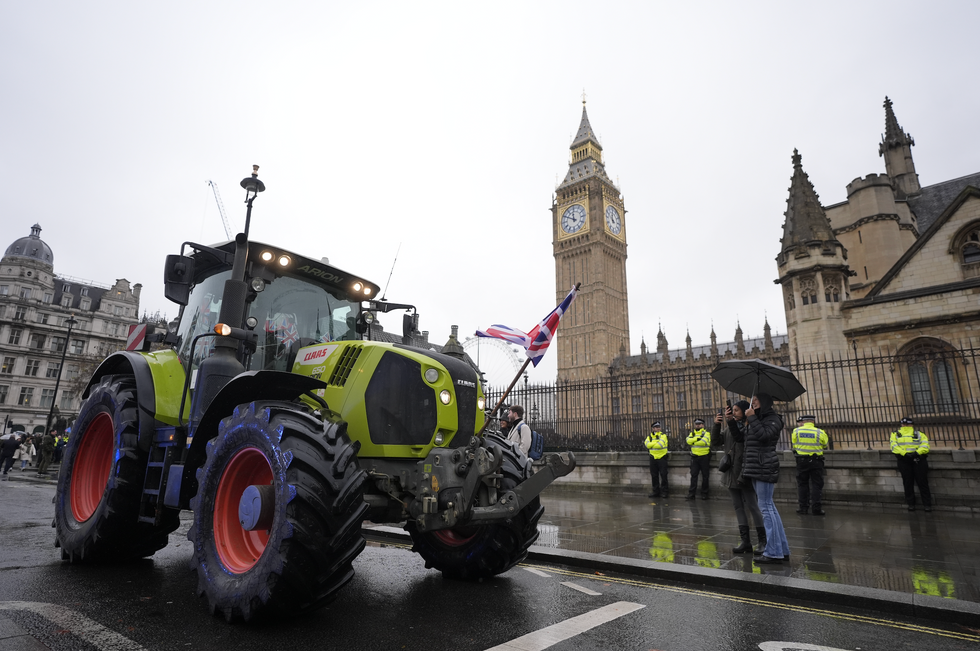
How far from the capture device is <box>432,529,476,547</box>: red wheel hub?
4.86m

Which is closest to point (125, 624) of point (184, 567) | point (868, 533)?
point (184, 567)

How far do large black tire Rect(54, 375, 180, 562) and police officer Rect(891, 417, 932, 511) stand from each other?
480 inches

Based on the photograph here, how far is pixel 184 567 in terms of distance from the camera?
5270 mm

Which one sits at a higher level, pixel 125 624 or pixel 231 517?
pixel 231 517

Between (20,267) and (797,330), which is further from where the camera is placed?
(20,267)

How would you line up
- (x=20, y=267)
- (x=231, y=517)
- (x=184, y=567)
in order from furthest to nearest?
(x=20, y=267), (x=184, y=567), (x=231, y=517)

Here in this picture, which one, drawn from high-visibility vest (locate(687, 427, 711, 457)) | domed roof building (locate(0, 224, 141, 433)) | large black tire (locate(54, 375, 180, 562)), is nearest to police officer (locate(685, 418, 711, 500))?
high-visibility vest (locate(687, 427, 711, 457))

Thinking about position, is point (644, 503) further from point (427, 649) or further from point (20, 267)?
point (20, 267)

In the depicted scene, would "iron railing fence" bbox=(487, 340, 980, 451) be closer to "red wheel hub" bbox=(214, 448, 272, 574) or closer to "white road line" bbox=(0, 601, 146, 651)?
"red wheel hub" bbox=(214, 448, 272, 574)

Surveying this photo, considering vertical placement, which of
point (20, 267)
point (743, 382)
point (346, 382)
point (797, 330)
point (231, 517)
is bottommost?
point (231, 517)

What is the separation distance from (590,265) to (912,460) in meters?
79.8

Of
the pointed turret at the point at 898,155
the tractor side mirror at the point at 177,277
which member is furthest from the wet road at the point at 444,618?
the pointed turret at the point at 898,155

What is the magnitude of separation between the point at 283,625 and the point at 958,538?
8.90 m

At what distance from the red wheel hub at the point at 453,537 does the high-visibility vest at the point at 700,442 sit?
→ 8745 mm
